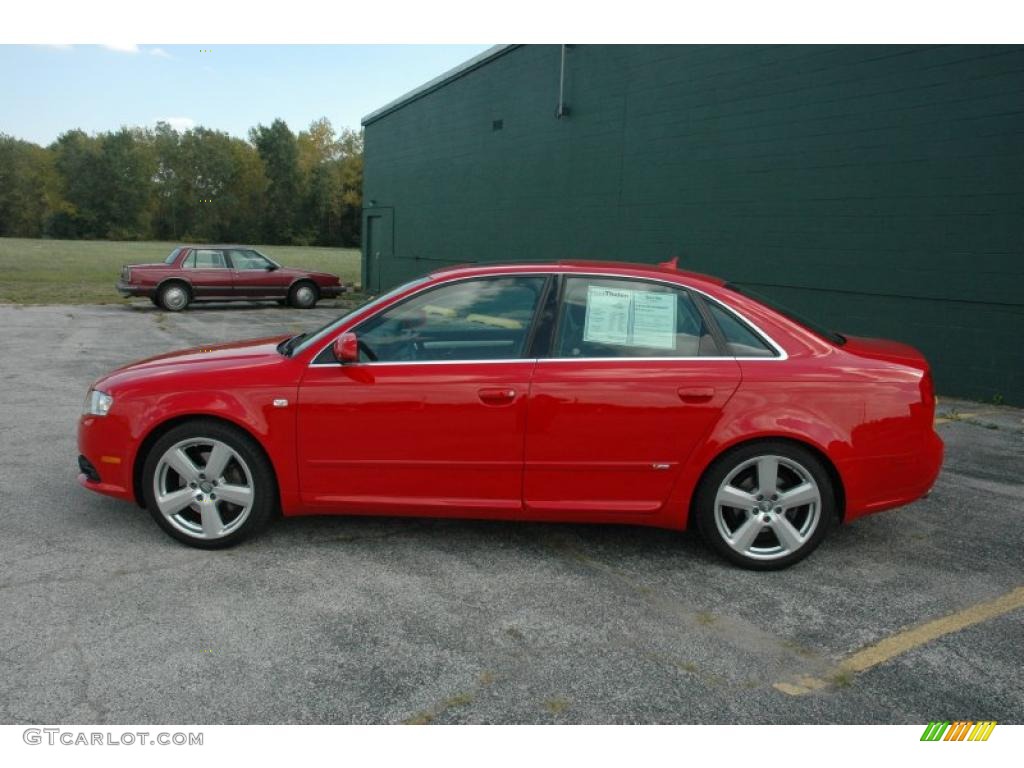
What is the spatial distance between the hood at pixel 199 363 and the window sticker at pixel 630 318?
166 cm

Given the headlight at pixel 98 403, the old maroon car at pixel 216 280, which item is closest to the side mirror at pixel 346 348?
the headlight at pixel 98 403

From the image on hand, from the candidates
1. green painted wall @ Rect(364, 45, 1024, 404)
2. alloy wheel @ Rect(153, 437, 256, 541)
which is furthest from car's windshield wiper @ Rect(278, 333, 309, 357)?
green painted wall @ Rect(364, 45, 1024, 404)

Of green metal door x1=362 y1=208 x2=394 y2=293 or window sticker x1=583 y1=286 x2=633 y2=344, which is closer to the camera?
window sticker x1=583 y1=286 x2=633 y2=344

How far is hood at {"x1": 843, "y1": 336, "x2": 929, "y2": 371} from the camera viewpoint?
4.30 m

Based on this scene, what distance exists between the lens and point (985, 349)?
8.77 m

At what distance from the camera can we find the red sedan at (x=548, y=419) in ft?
13.6

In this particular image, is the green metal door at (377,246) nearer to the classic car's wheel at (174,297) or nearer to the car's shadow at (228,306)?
the car's shadow at (228,306)

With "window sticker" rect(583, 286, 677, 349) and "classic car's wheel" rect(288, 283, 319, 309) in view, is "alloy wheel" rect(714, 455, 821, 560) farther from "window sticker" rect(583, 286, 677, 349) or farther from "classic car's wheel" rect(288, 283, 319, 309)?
"classic car's wheel" rect(288, 283, 319, 309)

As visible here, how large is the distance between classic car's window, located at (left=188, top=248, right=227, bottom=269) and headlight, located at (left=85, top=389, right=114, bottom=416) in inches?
619

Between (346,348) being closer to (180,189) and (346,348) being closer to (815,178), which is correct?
(815,178)

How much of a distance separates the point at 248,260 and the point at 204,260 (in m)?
0.98

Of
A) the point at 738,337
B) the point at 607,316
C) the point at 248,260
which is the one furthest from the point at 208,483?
the point at 248,260
